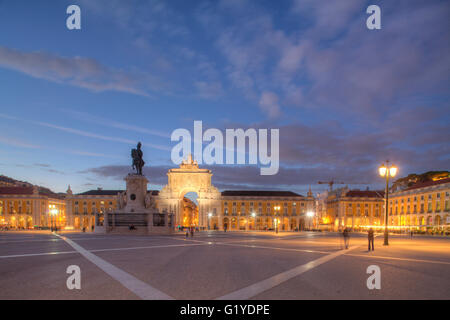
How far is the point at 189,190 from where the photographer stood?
338 feet

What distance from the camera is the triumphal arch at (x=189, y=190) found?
10112 centimetres

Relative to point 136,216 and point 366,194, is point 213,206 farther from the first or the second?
point 136,216

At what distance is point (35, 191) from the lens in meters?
107

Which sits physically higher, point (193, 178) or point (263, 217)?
point (193, 178)

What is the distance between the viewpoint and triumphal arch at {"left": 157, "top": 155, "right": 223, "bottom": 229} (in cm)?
10112

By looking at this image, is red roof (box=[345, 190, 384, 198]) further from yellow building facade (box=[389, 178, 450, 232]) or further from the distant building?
yellow building facade (box=[389, 178, 450, 232])

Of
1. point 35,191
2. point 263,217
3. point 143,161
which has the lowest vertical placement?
point 263,217

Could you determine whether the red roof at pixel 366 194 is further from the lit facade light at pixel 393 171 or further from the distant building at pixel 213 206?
the lit facade light at pixel 393 171

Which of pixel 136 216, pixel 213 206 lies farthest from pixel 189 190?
pixel 136 216

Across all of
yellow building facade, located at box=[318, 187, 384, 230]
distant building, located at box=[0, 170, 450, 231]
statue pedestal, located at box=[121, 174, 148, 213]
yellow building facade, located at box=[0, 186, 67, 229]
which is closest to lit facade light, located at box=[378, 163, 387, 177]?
statue pedestal, located at box=[121, 174, 148, 213]
